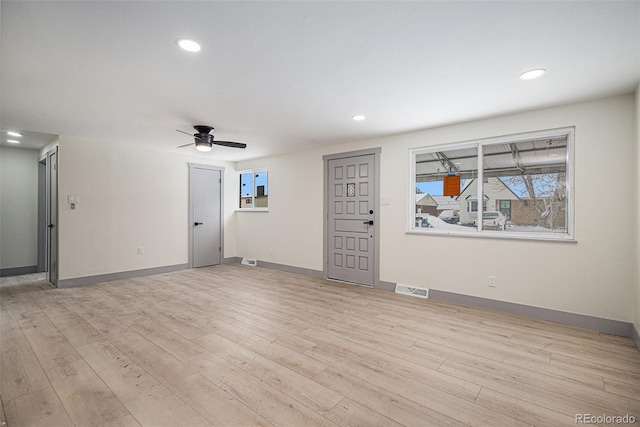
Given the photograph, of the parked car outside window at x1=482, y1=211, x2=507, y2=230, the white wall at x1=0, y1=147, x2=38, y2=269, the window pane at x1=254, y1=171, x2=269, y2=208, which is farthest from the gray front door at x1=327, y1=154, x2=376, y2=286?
the white wall at x1=0, y1=147, x2=38, y2=269

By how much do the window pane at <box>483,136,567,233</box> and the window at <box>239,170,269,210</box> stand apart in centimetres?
457

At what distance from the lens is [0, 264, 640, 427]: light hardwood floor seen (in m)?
1.87

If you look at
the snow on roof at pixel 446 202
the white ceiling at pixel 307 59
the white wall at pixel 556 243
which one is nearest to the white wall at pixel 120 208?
the white ceiling at pixel 307 59

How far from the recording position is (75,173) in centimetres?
498

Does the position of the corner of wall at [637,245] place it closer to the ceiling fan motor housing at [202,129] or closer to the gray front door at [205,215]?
the ceiling fan motor housing at [202,129]

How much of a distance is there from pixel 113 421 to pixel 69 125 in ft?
14.1

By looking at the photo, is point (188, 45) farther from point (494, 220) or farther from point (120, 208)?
point (120, 208)

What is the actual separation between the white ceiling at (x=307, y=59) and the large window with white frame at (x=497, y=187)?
0.51m

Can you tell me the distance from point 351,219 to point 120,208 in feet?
14.2

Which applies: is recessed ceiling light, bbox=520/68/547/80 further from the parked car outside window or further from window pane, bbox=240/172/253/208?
window pane, bbox=240/172/253/208

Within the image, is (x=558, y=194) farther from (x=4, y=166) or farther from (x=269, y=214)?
(x=4, y=166)

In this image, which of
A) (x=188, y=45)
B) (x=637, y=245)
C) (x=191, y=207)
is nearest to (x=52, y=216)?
(x=191, y=207)

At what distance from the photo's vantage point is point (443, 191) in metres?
4.36

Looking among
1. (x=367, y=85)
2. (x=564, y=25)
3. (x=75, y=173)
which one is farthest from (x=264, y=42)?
(x=75, y=173)
